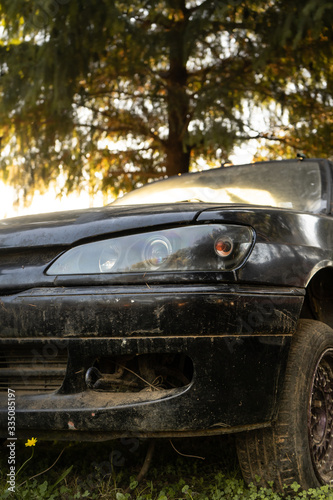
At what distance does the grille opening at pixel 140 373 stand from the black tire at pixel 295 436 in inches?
14.3

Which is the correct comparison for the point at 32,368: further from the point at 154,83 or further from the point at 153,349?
the point at 154,83

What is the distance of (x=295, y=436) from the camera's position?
2.00 meters

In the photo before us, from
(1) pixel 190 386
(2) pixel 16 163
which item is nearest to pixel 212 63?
(2) pixel 16 163

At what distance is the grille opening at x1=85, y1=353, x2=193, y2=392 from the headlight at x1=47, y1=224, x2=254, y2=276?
30 centimetres

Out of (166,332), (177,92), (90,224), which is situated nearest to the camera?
(166,332)

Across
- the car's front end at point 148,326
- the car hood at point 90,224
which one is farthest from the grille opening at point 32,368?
the car hood at point 90,224

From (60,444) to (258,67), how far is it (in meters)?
5.89

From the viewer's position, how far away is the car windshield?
3.07m

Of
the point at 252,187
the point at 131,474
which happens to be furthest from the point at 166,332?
the point at 252,187

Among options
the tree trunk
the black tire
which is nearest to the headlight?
the black tire

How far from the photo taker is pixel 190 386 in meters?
1.84

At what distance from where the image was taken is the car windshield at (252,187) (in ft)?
10.1

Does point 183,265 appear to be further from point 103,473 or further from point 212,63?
point 212,63

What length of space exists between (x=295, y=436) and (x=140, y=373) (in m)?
0.58
